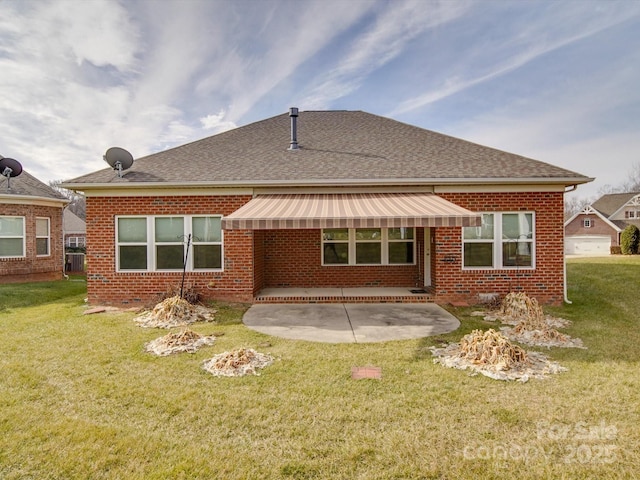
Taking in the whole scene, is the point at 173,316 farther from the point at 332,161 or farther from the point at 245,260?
the point at 332,161

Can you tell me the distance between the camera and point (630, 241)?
137 feet

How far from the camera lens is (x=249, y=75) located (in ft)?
64.0

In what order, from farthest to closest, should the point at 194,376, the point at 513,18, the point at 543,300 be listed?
1. the point at 513,18
2. the point at 543,300
3. the point at 194,376

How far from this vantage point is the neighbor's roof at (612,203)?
61781 millimetres

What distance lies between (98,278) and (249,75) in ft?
42.9

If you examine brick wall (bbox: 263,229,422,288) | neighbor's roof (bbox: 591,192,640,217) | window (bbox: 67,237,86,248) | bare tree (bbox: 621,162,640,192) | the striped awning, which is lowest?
brick wall (bbox: 263,229,422,288)

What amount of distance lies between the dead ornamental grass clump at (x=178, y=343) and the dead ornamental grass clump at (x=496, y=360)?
6012mm

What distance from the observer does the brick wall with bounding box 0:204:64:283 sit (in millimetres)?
20859

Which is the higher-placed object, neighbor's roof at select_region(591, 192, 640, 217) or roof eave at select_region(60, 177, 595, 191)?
neighbor's roof at select_region(591, 192, 640, 217)

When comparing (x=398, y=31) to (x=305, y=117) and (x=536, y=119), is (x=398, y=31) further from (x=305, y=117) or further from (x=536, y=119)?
(x=536, y=119)

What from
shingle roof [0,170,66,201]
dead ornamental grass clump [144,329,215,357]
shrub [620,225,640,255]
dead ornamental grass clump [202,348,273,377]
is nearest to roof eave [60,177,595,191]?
dead ornamental grass clump [144,329,215,357]

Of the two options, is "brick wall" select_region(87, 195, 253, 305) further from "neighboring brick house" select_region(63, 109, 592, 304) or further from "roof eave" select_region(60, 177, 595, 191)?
"roof eave" select_region(60, 177, 595, 191)

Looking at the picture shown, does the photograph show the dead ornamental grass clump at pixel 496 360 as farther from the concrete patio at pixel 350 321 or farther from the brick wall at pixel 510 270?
the brick wall at pixel 510 270

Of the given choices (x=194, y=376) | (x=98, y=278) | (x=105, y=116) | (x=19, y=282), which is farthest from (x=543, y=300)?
(x=19, y=282)
